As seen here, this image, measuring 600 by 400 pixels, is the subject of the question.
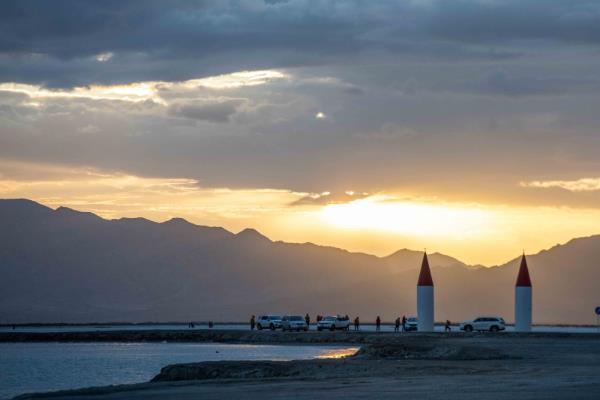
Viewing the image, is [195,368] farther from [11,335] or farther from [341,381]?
[11,335]

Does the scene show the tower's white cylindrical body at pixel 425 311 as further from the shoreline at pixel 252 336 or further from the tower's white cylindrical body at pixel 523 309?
the tower's white cylindrical body at pixel 523 309

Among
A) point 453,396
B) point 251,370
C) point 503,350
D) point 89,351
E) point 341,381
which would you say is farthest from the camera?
point 89,351

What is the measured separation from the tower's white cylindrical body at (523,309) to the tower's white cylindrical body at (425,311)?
6929 mm

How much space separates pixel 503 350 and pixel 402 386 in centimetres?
2262

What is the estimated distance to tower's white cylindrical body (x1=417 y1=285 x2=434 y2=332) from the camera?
94.5m

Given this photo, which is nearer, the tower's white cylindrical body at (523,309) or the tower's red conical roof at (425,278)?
the tower's white cylindrical body at (523,309)

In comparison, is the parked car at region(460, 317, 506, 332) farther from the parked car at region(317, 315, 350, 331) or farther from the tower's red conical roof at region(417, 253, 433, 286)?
the parked car at region(317, 315, 350, 331)

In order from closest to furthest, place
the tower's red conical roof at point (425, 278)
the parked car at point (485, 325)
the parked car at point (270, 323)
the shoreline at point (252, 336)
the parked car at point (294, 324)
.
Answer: the shoreline at point (252, 336)
the tower's red conical roof at point (425, 278)
the parked car at point (485, 325)
the parked car at point (294, 324)
the parked car at point (270, 323)

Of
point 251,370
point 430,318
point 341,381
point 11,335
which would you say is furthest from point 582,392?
point 11,335

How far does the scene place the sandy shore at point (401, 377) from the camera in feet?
121

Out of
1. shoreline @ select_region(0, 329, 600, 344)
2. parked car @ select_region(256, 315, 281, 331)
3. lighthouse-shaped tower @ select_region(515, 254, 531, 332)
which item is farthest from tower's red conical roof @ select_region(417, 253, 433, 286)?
parked car @ select_region(256, 315, 281, 331)

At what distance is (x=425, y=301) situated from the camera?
9462cm

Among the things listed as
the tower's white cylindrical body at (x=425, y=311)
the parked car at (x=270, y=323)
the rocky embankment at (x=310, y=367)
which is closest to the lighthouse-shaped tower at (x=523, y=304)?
the tower's white cylindrical body at (x=425, y=311)

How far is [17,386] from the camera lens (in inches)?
2231
